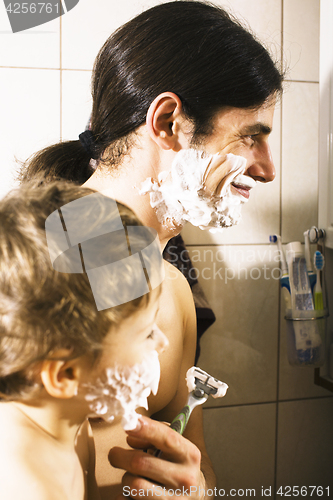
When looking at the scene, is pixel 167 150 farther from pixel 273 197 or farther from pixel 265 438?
pixel 265 438

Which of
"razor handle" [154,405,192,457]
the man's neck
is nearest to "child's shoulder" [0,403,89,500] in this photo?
"razor handle" [154,405,192,457]

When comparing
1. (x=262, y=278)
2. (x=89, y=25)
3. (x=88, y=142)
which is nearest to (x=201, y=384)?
(x=88, y=142)

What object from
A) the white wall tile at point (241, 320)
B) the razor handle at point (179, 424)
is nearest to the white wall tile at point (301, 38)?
the white wall tile at point (241, 320)

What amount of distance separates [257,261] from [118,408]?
854 mm

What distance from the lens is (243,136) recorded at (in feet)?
1.94

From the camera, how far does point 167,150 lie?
0.58m

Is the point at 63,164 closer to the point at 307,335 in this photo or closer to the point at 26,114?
the point at 26,114

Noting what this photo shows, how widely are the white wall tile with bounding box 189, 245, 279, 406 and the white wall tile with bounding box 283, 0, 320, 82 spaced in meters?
0.55

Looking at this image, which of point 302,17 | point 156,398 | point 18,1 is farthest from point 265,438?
point 18,1

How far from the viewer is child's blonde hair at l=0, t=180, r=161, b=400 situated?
294 millimetres

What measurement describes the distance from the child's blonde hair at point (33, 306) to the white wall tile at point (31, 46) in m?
0.77

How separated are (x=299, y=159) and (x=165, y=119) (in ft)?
2.25

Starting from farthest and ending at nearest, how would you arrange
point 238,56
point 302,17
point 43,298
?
point 302,17 → point 238,56 → point 43,298

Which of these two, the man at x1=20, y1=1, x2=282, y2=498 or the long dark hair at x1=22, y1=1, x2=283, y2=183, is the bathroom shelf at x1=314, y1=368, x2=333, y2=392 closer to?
the man at x1=20, y1=1, x2=282, y2=498
